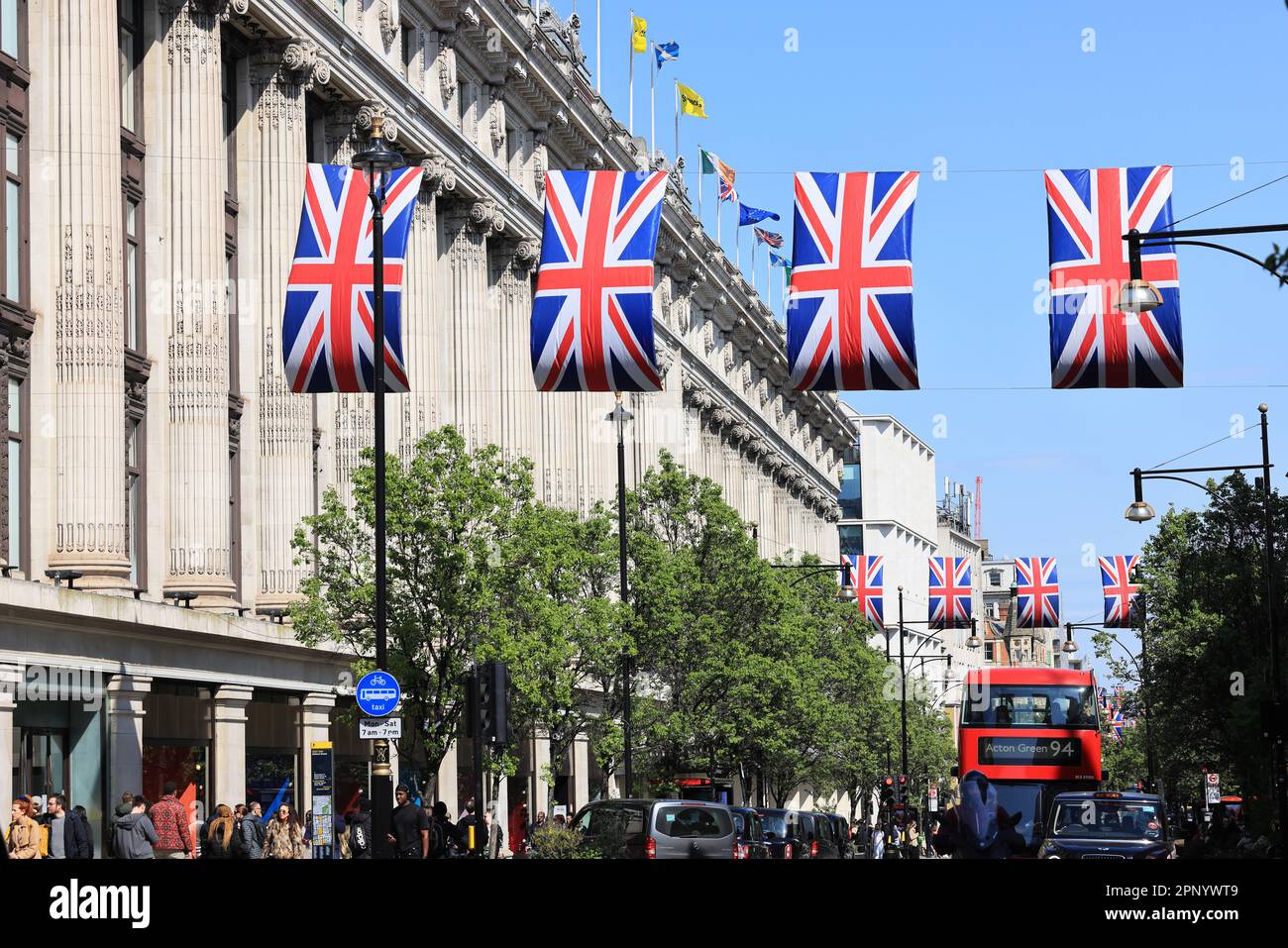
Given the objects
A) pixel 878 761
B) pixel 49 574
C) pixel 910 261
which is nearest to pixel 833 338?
pixel 910 261

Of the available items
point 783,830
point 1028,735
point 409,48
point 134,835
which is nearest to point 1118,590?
point 1028,735

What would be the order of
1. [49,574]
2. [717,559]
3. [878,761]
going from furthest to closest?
[878,761]
[717,559]
[49,574]

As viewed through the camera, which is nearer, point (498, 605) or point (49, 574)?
point (49, 574)

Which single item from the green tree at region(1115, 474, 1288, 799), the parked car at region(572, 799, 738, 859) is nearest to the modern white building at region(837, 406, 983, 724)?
the green tree at region(1115, 474, 1288, 799)

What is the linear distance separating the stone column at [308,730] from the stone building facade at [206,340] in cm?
7

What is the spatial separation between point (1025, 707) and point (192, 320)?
22.3 meters

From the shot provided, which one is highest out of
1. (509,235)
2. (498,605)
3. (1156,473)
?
(509,235)

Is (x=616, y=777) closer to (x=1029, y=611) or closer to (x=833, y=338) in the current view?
(x=1029, y=611)

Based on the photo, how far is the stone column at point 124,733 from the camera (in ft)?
108

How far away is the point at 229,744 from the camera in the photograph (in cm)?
3803

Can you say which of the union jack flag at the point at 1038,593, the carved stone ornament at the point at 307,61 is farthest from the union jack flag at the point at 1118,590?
the carved stone ornament at the point at 307,61

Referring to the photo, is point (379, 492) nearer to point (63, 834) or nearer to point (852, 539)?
point (63, 834)

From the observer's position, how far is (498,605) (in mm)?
37125
